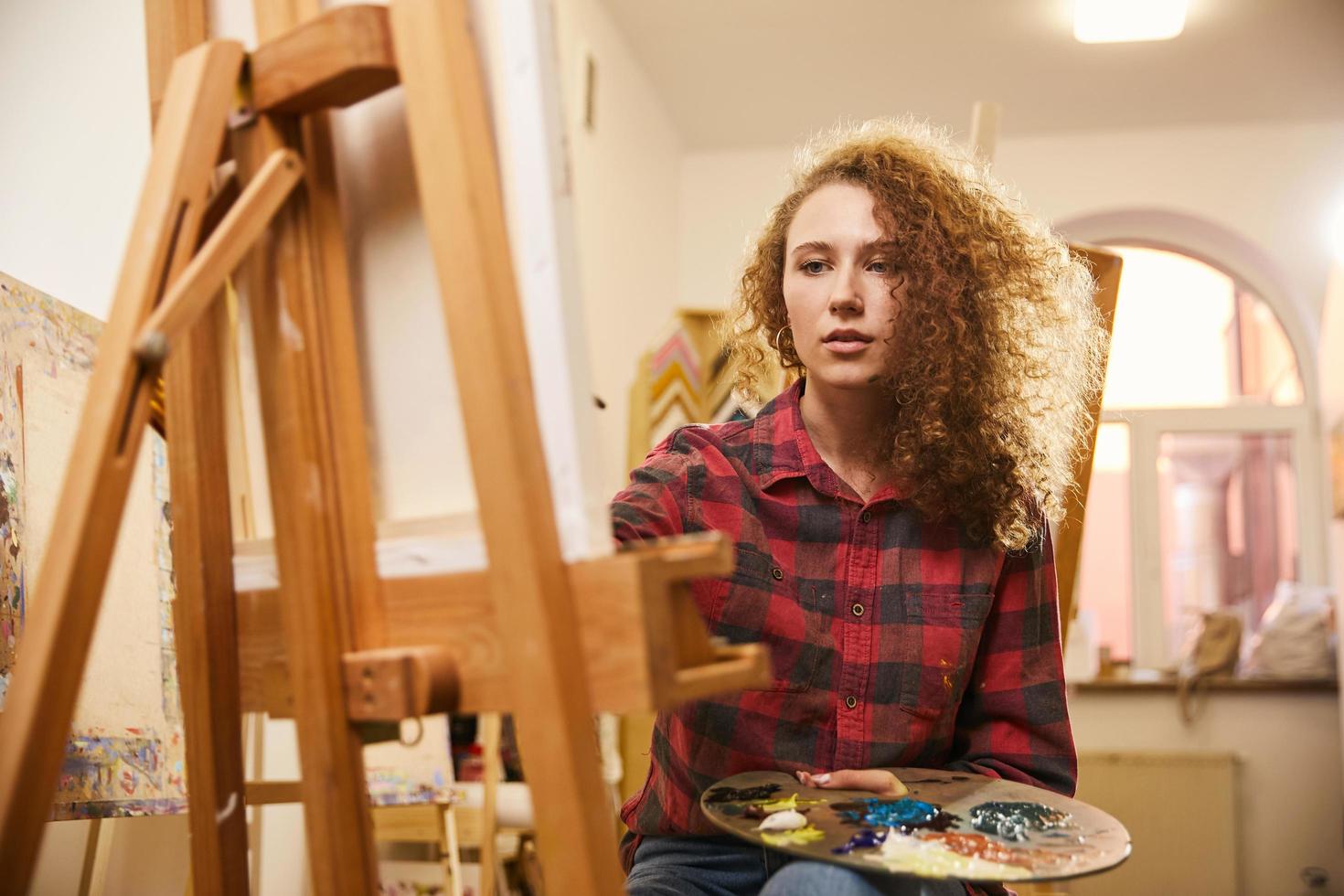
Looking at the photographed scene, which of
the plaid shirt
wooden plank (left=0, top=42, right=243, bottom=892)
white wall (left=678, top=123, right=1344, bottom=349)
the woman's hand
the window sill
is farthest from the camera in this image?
white wall (left=678, top=123, right=1344, bottom=349)

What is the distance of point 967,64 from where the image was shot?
400 cm

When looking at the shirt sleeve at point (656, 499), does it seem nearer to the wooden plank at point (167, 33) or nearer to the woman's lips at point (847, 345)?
the woman's lips at point (847, 345)

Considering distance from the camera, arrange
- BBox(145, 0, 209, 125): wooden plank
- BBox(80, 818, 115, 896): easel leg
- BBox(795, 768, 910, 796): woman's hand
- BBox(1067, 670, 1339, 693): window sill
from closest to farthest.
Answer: BBox(145, 0, 209, 125): wooden plank → BBox(795, 768, 910, 796): woman's hand → BBox(80, 818, 115, 896): easel leg → BBox(1067, 670, 1339, 693): window sill

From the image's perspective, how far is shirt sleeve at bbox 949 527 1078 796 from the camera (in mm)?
1252

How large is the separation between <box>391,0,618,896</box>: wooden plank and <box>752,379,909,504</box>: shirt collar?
1.86 ft

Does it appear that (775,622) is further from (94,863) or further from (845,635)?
(94,863)

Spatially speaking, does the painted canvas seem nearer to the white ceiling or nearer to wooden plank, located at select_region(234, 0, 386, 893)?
wooden plank, located at select_region(234, 0, 386, 893)

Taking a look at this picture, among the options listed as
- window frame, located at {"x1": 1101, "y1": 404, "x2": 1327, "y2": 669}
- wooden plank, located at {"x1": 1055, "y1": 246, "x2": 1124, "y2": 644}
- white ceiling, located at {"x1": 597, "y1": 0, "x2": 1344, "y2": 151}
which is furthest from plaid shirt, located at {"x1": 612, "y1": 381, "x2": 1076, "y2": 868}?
window frame, located at {"x1": 1101, "y1": 404, "x2": 1327, "y2": 669}

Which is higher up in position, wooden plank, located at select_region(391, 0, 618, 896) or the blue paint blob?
wooden plank, located at select_region(391, 0, 618, 896)

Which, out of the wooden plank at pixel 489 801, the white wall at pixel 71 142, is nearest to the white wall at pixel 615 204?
the wooden plank at pixel 489 801

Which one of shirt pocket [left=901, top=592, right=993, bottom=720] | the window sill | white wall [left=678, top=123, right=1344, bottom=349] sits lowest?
the window sill

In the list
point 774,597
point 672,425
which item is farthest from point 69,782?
point 672,425

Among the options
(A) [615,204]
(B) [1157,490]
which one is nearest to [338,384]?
(A) [615,204]

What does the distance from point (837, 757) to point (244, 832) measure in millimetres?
555
